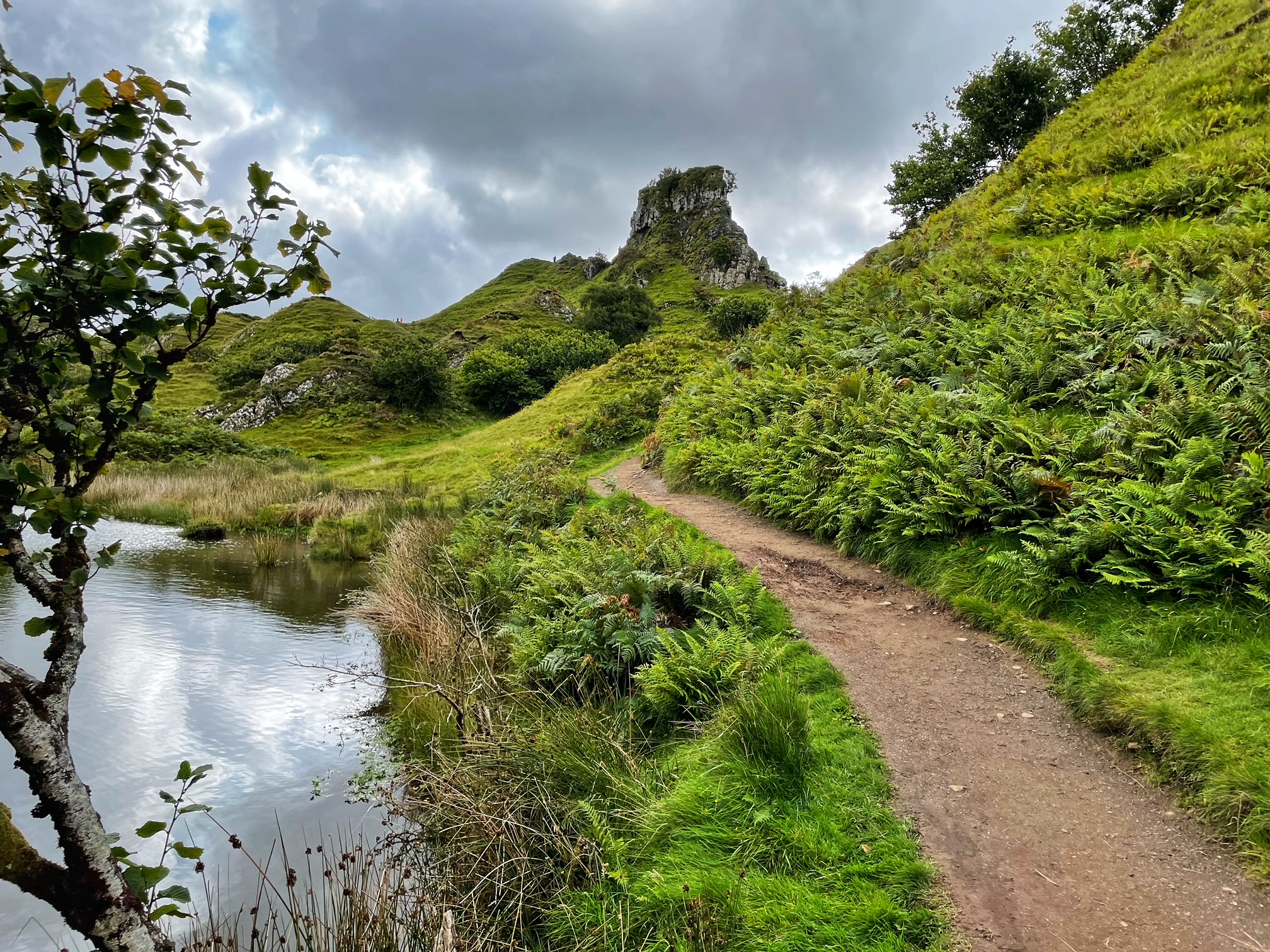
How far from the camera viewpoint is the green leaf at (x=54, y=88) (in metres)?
2.14

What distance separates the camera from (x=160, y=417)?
3797 cm

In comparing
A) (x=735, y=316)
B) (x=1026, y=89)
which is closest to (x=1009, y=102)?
(x=1026, y=89)

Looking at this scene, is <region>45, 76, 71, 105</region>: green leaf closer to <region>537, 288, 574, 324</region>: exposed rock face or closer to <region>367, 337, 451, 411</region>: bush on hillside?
<region>367, 337, 451, 411</region>: bush on hillside

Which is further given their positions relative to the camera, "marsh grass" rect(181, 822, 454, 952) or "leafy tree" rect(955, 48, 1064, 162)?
"leafy tree" rect(955, 48, 1064, 162)

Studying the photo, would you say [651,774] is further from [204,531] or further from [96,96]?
[204,531]

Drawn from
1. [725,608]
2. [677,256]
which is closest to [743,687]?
[725,608]

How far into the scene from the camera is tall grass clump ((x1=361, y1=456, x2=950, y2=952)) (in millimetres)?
4328

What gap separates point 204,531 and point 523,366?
3539 cm

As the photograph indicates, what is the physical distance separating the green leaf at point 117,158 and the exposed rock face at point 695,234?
343 ft

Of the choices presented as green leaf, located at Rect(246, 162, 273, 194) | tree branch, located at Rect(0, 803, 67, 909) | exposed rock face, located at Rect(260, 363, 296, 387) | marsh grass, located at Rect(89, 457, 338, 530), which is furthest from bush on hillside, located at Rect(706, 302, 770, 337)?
tree branch, located at Rect(0, 803, 67, 909)

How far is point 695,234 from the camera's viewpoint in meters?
118

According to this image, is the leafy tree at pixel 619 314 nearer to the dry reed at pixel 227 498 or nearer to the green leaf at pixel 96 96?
the dry reed at pixel 227 498

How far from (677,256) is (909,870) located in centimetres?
11929

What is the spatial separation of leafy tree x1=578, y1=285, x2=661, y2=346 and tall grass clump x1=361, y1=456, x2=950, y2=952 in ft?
200
